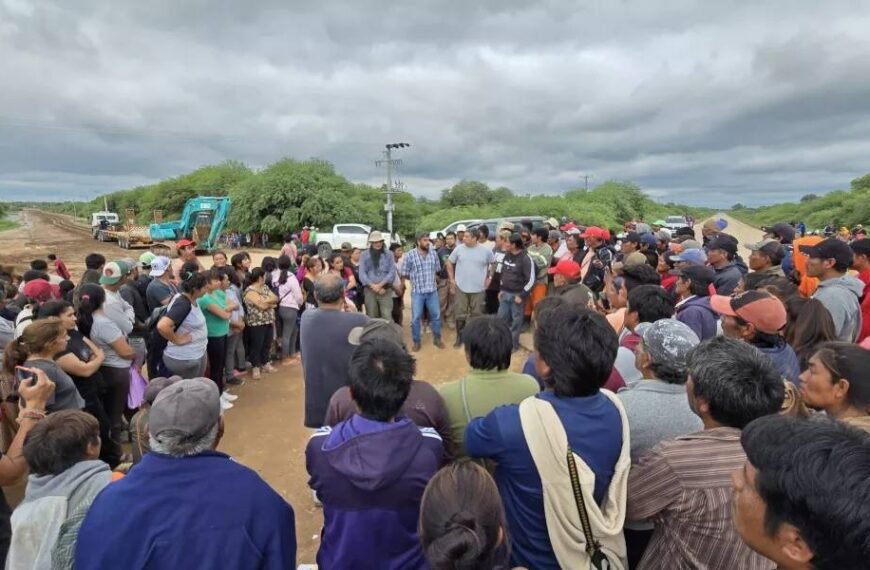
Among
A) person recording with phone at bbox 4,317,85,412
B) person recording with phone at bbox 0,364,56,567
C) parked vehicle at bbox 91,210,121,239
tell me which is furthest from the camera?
parked vehicle at bbox 91,210,121,239

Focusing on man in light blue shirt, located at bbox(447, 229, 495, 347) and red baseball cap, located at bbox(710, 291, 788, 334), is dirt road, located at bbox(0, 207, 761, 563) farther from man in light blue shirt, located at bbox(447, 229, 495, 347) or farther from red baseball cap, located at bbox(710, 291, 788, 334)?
red baseball cap, located at bbox(710, 291, 788, 334)

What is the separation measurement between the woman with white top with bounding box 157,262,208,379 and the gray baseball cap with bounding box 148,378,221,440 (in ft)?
9.16

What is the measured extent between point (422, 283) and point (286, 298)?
1855 mm

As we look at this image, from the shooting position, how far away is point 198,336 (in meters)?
4.22

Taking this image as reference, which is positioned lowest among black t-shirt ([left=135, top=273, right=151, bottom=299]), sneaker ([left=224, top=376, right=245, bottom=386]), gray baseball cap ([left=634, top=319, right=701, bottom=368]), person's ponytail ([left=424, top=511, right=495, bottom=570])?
sneaker ([left=224, top=376, right=245, bottom=386])

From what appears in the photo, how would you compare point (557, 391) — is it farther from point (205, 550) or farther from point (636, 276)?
point (636, 276)

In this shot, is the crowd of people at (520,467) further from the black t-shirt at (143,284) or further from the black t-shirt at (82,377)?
the black t-shirt at (143,284)

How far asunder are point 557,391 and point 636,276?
2.55 metres

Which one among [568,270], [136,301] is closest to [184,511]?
[136,301]

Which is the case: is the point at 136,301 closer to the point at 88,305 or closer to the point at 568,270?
the point at 88,305

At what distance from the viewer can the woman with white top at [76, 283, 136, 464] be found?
11.8ft

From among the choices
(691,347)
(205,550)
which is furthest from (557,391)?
(205,550)

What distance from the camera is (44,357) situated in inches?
112

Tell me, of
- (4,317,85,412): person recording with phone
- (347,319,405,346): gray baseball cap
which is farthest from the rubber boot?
(4,317,85,412): person recording with phone
